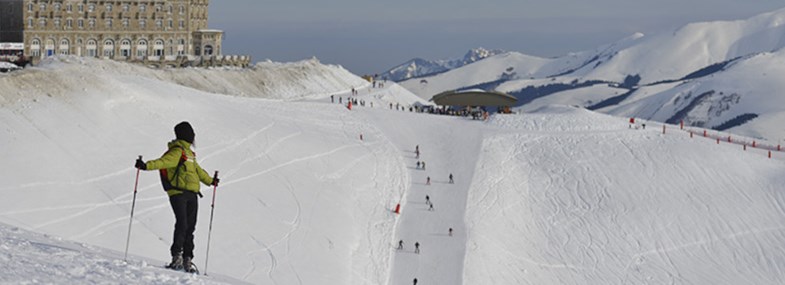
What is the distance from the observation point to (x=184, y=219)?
20.5 meters

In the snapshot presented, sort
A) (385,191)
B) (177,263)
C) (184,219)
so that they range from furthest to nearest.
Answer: (385,191), (177,263), (184,219)

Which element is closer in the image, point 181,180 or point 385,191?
point 181,180

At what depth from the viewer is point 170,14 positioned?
397ft

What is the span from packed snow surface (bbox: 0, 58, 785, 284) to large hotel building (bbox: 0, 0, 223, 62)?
28.2 meters

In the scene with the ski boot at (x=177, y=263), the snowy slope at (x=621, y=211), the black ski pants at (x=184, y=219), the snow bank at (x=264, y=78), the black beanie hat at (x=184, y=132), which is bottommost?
the snowy slope at (x=621, y=211)

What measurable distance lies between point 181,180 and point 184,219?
884mm

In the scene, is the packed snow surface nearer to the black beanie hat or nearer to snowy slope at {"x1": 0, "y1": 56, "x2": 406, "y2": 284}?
snowy slope at {"x1": 0, "y1": 56, "x2": 406, "y2": 284}

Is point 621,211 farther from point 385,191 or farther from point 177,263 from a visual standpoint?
point 177,263

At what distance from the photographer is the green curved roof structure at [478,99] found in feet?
360

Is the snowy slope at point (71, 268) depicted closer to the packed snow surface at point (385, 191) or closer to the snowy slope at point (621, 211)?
the packed snow surface at point (385, 191)

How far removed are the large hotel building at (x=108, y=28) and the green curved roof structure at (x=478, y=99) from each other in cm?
3278

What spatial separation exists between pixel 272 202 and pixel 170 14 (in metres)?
67.4

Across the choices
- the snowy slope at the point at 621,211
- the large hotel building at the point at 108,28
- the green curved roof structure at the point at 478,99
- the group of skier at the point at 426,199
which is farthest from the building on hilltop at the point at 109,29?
the snowy slope at the point at 621,211

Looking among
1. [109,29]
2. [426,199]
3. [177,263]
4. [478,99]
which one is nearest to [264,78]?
[109,29]
